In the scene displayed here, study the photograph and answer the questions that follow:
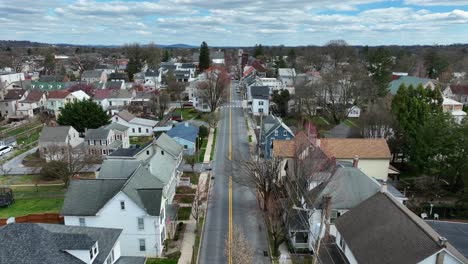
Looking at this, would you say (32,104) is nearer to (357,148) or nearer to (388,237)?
(357,148)

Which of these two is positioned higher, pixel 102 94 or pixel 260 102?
pixel 102 94

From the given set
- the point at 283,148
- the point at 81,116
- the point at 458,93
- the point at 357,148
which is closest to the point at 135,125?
the point at 81,116

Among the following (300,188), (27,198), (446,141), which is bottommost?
(27,198)

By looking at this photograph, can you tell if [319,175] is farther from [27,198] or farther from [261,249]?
[27,198]

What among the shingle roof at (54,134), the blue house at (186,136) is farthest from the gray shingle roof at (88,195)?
the shingle roof at (54,134)

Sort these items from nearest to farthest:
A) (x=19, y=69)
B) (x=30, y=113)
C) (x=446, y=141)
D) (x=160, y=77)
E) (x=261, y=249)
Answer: (x=261, y=249) < (x=446, y=141) < (x=30, y=113) < (x=160, y=77) < (x=19, y=69)

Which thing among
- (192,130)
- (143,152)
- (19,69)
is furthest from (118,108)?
(19,69)
